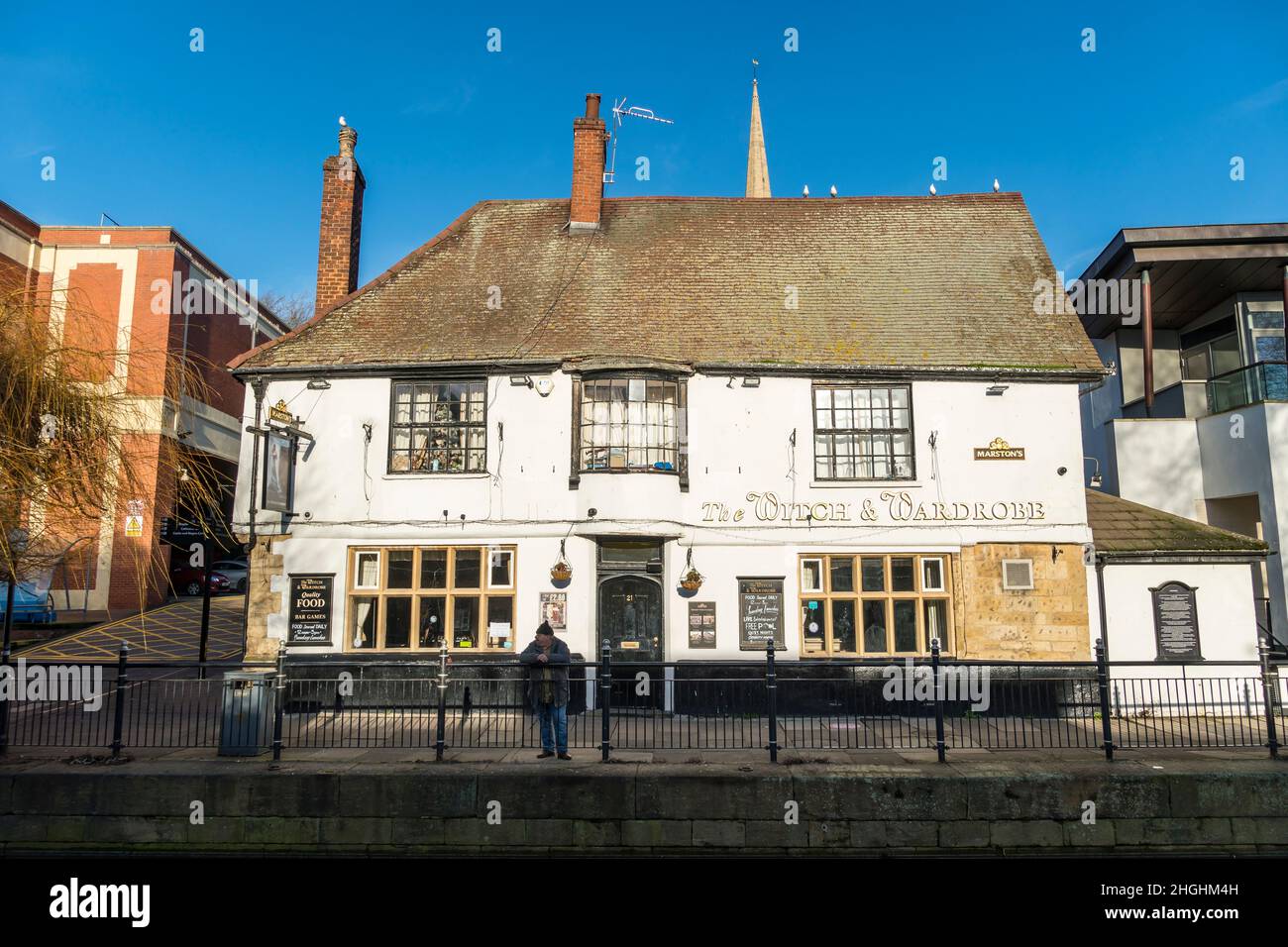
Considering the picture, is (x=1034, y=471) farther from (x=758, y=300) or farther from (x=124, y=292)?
(x=124, y=292)

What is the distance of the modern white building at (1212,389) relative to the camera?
15734mm

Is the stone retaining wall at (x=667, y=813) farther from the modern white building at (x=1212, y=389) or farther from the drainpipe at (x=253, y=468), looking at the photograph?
the modern white building at (x=1212, y=389)

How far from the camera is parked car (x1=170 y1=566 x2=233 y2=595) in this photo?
29.1 m

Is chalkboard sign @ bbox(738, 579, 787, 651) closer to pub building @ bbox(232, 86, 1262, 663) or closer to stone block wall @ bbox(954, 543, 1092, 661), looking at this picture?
pub building @ bbox(232, 86, 1262, 663)

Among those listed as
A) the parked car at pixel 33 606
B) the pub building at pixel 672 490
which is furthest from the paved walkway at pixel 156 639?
the pub building at pixel 672 490

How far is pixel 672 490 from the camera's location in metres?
14.0

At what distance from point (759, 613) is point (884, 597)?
2.36 m

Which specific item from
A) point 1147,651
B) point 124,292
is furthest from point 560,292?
point 124,292

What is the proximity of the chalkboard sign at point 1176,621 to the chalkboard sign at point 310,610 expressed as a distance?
49.9ft

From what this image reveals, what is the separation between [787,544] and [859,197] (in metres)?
9.45

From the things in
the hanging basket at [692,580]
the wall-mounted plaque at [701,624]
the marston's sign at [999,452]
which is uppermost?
the marston's sign at [999,452]

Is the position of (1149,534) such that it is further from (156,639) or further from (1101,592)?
(156,639)

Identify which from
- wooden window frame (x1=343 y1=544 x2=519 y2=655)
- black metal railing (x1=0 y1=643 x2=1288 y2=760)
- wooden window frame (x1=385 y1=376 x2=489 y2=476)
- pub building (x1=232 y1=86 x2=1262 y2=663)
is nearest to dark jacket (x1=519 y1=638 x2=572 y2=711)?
black metal railing (x1=0 y1=643 x2=1288 y2=760)
